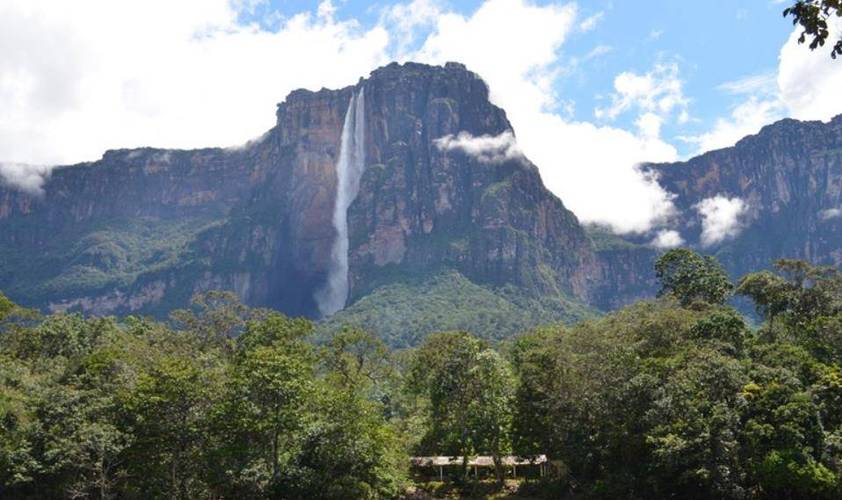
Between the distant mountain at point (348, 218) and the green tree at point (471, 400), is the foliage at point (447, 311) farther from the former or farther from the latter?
the green tree at point (471, 400)

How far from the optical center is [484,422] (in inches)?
1339

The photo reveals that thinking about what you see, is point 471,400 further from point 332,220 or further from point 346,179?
point 346,179

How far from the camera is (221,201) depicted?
7756 inches

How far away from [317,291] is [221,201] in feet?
161

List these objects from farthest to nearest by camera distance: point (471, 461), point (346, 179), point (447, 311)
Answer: point (346, 179)
point (447, 311)
point (471, 461)

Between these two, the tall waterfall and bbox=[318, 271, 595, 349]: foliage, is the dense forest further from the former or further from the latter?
the tall waterfall

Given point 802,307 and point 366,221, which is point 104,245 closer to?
point 366,221

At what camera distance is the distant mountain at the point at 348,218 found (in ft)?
527

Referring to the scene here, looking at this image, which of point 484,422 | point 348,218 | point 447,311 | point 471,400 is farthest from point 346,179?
point 484,422

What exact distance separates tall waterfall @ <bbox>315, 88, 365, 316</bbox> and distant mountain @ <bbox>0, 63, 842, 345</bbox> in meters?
0.38

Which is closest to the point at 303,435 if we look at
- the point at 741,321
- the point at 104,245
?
the point at 741,321

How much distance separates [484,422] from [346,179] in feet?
490

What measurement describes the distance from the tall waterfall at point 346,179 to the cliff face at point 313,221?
6.08 ft

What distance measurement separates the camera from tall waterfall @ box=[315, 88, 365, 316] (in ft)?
561
